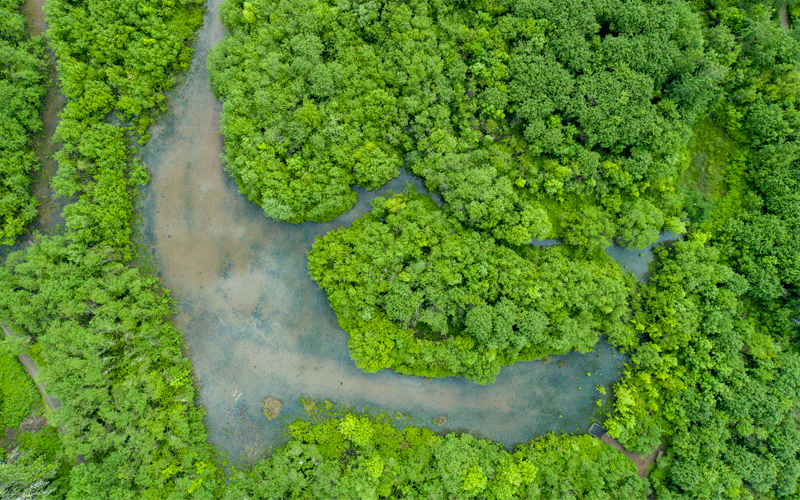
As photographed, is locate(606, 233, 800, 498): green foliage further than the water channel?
No

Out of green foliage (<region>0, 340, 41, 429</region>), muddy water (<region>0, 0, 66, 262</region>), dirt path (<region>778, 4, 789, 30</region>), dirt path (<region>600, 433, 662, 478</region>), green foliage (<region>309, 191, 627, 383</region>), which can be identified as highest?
dirt path (<region>778, 4, 789, 30</region>)

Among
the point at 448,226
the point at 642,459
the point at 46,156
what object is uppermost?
the point at 46,156

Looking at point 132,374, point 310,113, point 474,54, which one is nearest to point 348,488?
point 132,374

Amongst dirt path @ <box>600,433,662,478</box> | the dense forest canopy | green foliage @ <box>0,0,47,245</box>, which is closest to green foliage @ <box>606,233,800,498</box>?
the dense forest canopy

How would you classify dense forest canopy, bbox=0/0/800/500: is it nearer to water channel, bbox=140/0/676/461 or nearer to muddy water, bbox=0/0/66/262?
muddy water, bbox=0/0/66/262

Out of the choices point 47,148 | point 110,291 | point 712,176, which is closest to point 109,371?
point 110,291

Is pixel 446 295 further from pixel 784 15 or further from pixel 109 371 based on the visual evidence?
pixel 784 15

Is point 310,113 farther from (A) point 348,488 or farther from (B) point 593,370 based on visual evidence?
(B) point 593,370

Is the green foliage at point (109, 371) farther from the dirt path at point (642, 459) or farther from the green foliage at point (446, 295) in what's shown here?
the dirt path at point (642, 459)
